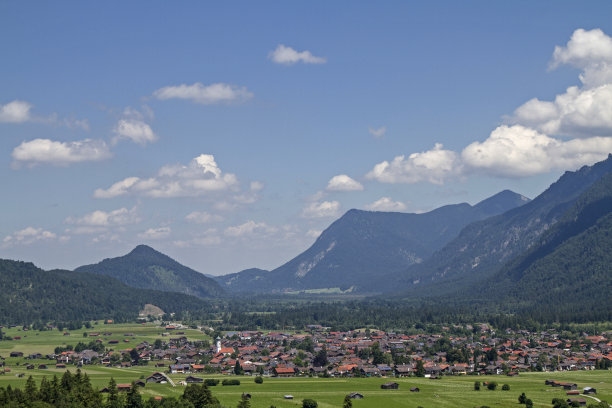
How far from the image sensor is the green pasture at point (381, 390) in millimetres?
131000

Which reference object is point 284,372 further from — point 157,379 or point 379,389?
point 379,389

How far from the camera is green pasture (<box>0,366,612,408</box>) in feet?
430

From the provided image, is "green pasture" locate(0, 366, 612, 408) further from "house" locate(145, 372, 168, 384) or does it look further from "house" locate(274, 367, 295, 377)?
"house" locate(274, 367, 295, 377)

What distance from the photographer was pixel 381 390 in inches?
5787

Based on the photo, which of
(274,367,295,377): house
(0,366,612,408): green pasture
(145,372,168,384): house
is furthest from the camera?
(274,367,295,377): house

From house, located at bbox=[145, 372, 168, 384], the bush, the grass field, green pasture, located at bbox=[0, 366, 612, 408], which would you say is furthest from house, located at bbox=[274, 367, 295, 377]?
the bush

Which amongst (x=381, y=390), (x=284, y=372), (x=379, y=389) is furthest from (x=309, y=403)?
(x=284, y=372)

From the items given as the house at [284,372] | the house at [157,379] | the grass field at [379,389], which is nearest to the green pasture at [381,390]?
the grass field at [379,389]

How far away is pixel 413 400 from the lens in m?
135

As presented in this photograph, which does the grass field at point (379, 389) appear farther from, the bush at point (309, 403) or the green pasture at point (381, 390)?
the bush at point (309, 403)

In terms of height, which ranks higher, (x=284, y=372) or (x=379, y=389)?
(x=284, y=372)

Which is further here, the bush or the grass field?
the grass field

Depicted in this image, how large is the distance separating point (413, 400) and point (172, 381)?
49.7 metres

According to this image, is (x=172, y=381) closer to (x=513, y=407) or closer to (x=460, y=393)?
(x=460, y=393)
